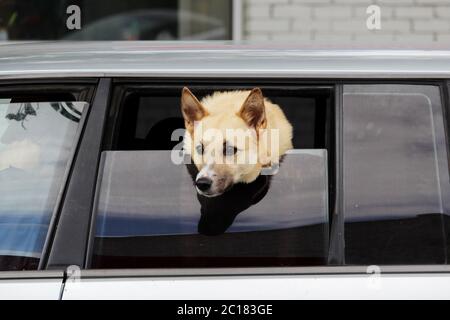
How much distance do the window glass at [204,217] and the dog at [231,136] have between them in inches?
1.3

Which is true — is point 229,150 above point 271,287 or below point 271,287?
above

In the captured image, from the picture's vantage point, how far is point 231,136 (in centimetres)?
271

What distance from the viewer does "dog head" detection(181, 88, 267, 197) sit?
106 inches

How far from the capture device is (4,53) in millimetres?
2953

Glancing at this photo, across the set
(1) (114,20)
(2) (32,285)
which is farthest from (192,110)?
(1) (114,20)

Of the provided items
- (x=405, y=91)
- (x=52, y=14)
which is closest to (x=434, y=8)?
(x=52, y=14)

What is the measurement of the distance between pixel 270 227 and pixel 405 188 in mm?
398

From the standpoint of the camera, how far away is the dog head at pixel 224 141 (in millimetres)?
2689

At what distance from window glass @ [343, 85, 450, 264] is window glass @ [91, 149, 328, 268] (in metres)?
0.10

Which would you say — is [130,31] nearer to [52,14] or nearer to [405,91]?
[52,14]

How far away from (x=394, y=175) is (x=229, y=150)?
1.55 ft

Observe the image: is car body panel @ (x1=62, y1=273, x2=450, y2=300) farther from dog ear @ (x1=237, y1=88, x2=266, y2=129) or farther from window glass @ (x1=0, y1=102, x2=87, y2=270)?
dog ear @ (x1=237, y1=88, x2=266, y2=129)

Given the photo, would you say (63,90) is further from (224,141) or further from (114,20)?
(114,20)

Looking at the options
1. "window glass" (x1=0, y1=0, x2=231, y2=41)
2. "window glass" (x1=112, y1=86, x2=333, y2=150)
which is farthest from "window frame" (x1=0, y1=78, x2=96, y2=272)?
"window glass" (x1=0, y1=0, x2=231, y2=41)
